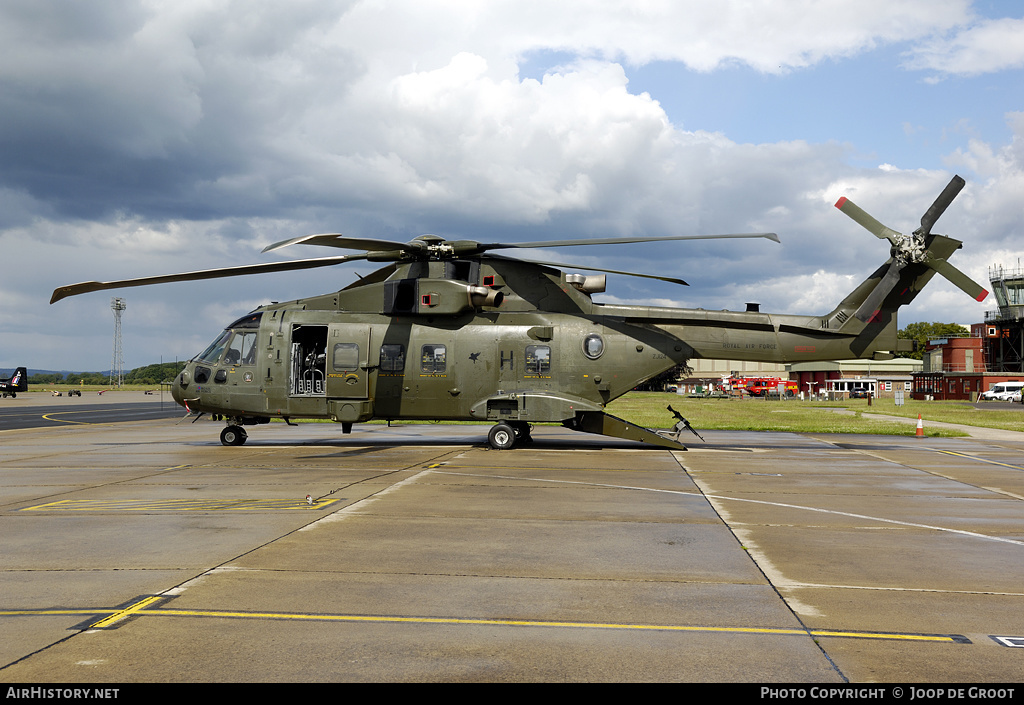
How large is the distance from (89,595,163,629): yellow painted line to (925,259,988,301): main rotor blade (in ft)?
64.6

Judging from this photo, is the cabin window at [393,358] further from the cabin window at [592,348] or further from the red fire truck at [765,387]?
the red fire truck at [765,387]

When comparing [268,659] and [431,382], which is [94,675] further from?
[431,382]

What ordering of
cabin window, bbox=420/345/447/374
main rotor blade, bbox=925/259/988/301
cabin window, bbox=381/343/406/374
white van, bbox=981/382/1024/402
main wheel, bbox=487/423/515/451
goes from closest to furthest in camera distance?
main rotor blade, bbox=925/259/988/301 → main wheel, bbox=487/423/515/451 → cabin window, bbox=420/345/447/374 → cabin window, bbox=381/343/406/374 → white van, bbox=981/382/1024/402

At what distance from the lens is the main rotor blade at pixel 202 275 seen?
18.0 metres

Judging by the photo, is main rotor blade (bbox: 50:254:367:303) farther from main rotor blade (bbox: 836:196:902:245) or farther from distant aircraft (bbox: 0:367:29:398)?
distant aircraft (bbox: 0:367:29:398)

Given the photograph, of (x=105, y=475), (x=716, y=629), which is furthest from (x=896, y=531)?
A: (x=105, y=475)

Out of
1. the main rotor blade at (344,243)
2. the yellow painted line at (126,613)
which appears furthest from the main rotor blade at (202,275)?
the yellow painted line at (126,613)

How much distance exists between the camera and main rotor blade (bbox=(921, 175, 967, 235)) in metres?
19.0

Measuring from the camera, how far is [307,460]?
17.1 m

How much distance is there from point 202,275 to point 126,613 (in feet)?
47.5

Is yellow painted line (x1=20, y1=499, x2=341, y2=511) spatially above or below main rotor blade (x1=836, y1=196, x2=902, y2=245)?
below

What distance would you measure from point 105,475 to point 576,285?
1255 centimetres

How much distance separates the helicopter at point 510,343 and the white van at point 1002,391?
A: 75691 millimetres

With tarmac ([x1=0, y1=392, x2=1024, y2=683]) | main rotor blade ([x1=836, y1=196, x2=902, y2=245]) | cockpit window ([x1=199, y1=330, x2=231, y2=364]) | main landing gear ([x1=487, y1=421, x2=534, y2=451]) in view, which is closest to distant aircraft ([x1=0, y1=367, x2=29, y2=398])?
cockpit window ([x1=199, y1=330, x2=231, y2=364])
